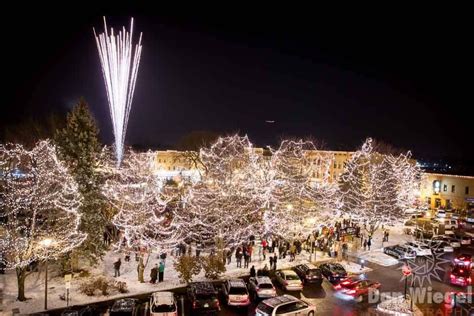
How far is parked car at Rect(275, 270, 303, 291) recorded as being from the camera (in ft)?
A: 64.0

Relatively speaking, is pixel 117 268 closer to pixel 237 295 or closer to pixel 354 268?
pixel 237 295

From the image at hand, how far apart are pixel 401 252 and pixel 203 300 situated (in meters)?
16.4

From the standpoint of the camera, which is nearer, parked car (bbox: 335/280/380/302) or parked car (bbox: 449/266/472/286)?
parked car (bbox: 335/280/380/302)

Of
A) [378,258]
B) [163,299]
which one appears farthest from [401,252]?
[163,299]

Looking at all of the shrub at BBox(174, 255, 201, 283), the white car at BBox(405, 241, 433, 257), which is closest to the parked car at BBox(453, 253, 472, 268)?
the white car at BBox(405, 241, 433, 257)

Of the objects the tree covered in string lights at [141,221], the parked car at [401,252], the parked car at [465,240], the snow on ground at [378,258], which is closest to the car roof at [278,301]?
the tree covered in string lights at [141,221]

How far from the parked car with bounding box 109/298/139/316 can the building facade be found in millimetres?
52968

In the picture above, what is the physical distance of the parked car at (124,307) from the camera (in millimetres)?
15571

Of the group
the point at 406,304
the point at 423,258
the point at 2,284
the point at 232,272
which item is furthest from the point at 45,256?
the point at 423,258

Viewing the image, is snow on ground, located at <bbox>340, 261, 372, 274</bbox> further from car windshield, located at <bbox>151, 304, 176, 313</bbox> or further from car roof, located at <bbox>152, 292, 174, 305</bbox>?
car windshield, located at <bbox>151, 304, 176, 313</bbox>

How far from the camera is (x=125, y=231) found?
850 inches

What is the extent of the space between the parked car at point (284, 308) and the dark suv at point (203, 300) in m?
1.90

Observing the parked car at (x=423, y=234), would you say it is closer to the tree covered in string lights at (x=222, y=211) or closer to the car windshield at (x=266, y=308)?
the tree covered in string lights at (x=222, y=211)

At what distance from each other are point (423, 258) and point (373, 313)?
12566 mm
